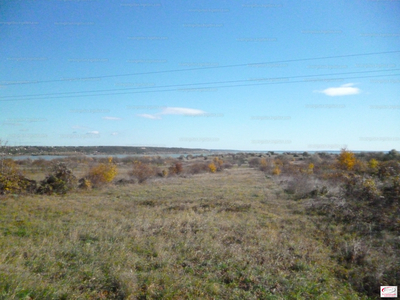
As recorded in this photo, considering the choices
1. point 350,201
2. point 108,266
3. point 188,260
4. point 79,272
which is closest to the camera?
point 79,272

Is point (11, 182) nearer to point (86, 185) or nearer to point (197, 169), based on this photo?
point (86, 185)

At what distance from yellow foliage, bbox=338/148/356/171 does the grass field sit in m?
17.0

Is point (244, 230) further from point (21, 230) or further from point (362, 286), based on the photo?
point (21, 230)

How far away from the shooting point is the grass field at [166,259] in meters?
4.29

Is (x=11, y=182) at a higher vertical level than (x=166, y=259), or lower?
higher

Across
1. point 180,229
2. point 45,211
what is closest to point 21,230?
point 45,211

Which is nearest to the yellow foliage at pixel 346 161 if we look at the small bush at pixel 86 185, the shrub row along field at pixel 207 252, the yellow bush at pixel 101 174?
the shrub row along field at pixel 207 252

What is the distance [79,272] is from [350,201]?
12557 millimetres

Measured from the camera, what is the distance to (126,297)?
4.06m

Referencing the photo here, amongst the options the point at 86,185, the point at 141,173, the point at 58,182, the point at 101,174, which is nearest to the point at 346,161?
the point at 141,173

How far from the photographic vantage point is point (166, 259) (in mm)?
5508

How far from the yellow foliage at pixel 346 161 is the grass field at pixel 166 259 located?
16973 mm

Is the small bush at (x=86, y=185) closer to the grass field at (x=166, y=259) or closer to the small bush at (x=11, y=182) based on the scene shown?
the small bush at (x=11, y=182)

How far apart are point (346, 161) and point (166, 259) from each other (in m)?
24.1
